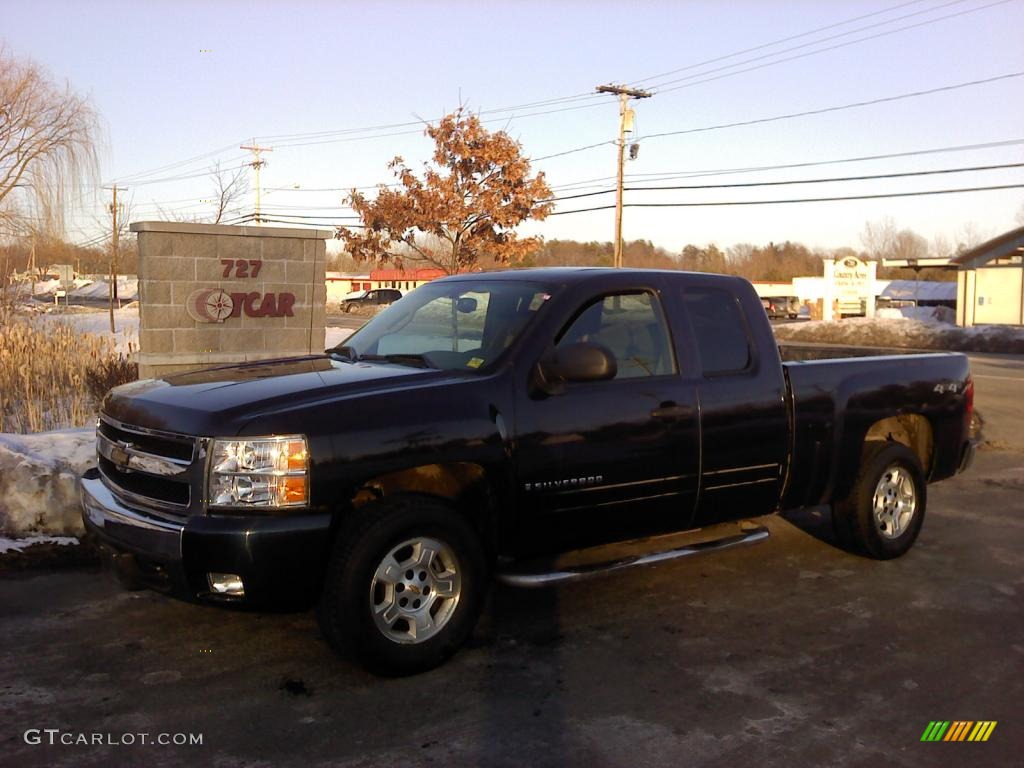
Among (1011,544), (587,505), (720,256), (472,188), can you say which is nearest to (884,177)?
(472,188)

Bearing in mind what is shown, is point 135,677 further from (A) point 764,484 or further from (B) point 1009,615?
(B) point 1009,615

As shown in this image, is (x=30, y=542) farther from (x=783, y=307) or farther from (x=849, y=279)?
(x=783, y=307)

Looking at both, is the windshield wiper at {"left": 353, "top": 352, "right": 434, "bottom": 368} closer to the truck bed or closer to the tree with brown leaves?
the truck bed

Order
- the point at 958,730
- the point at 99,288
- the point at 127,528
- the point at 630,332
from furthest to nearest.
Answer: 1. the point at 99,288
2. the point at 630,332
3. the point at 127,528
4. the point at 958,730

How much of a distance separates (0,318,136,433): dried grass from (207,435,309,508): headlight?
584 centimetres

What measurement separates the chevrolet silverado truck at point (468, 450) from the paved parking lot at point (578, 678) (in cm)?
37

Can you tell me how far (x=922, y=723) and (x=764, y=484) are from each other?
1.87 metres

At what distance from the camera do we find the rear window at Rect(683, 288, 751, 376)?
5500mm

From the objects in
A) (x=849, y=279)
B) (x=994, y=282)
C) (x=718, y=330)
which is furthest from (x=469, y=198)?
(x=994, y=282)

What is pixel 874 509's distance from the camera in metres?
6.31

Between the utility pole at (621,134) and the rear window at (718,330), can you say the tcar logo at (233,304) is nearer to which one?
the rear window at (718,330)

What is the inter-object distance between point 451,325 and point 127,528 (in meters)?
2.04

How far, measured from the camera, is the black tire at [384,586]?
4.16 m

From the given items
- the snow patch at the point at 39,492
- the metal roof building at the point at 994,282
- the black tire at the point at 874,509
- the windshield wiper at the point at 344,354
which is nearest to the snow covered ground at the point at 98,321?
the snow patch at the point at 39,492
